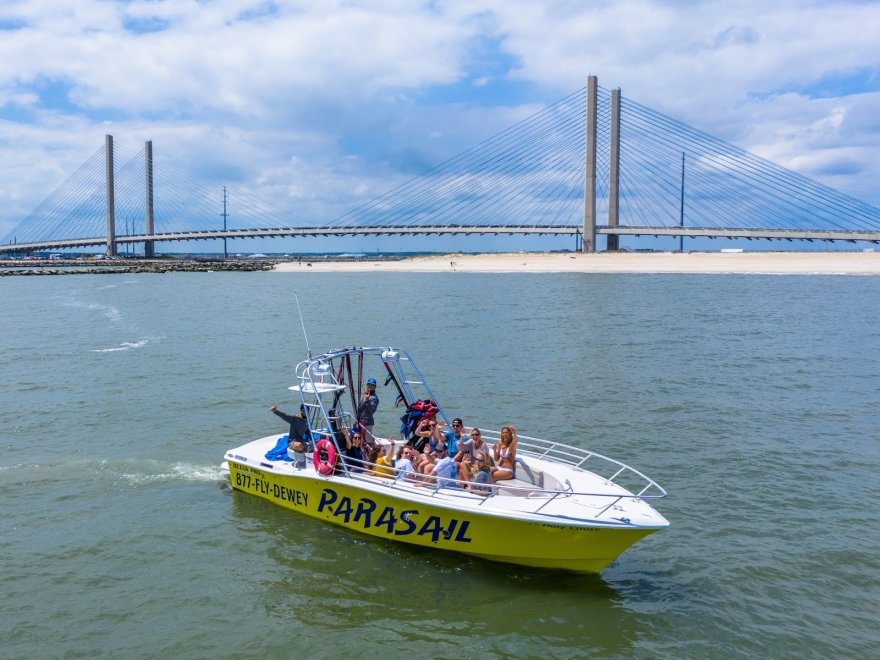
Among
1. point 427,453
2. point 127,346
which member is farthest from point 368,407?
point 127,346

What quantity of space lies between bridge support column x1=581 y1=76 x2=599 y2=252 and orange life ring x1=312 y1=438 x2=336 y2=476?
75.8 m

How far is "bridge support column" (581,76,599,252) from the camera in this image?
81250mm

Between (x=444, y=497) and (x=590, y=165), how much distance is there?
251 ft

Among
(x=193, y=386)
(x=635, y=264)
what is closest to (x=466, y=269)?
(x=635, y=264)

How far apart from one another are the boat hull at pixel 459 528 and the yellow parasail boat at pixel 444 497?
13 mm

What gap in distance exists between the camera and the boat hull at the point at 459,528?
823 cm

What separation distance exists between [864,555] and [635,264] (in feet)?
235

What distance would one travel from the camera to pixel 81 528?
1017cm

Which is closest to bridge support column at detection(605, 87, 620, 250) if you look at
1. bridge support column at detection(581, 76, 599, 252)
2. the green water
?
bridge support column at detection(581, 76, 599, 252)

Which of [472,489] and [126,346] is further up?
[126,346]

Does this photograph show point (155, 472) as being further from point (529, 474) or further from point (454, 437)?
point (529, 474)

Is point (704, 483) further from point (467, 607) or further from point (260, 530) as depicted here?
point (260, 530)

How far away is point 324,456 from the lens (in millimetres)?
9789

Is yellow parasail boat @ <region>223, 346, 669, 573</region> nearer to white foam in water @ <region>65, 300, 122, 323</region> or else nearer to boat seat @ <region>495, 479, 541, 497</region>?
boat seat @ <region>495, 479, 541, 497</region>
